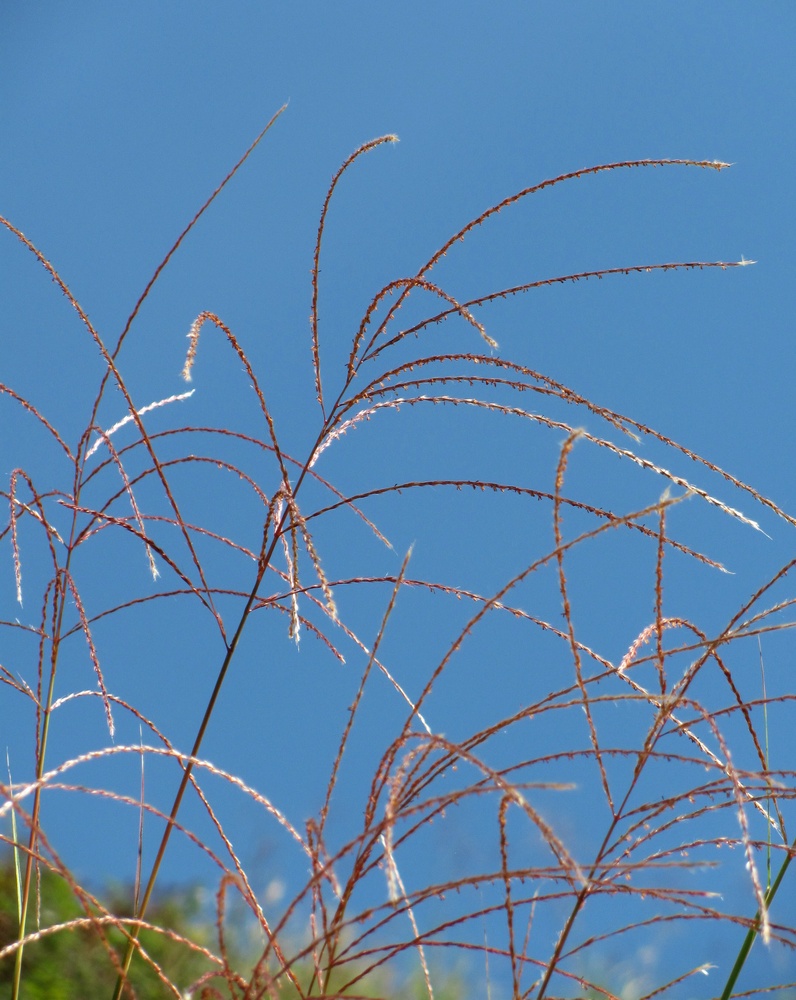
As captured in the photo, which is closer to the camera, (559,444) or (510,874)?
(510,874)

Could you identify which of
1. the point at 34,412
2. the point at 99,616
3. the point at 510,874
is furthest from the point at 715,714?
the point at 34,412

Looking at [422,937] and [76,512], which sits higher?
[76,512]

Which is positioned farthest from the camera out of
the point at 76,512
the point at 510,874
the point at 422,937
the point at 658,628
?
the point at 76,512

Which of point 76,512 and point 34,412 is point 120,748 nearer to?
point 76,512

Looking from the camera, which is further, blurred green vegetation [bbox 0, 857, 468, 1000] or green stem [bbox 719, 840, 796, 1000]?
blurred green vegetation [bbox 0, 857, 468, 1000]

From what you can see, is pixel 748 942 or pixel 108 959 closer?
pixel 748 942

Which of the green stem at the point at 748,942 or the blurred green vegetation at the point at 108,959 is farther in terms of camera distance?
the blurred green vegetation at the point at 108,959

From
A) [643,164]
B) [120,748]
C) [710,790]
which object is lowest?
[120,748]

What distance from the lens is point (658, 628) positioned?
1.01 metres

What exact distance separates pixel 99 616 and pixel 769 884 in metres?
0.87

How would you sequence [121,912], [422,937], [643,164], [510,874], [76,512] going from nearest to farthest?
[510,874] → [422,937] → [643,164] → [76,512] → [121,912]

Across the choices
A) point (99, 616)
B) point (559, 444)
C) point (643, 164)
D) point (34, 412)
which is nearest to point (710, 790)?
point (559, 444)

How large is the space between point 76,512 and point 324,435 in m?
0.37

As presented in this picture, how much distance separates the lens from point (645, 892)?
0.85m
